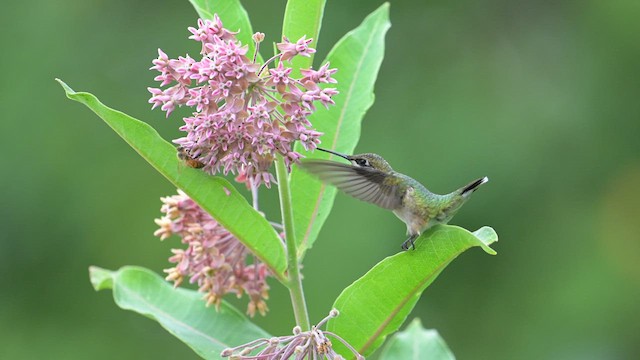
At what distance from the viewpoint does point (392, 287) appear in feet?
6.27

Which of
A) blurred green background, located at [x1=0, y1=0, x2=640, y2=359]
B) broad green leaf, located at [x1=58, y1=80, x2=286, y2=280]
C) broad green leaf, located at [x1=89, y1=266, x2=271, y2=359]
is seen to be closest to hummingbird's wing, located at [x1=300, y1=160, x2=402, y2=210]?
broad green leaf, located at [x1=58, y1=80, x2=286, y2=280]

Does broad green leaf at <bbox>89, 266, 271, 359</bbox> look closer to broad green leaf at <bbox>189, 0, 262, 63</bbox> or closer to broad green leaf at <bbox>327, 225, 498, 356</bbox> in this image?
broad green leaf at <bbox>327, 225, 498, 356</bbox>

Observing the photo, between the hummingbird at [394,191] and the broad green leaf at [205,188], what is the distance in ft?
0.64

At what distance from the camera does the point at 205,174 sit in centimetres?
184

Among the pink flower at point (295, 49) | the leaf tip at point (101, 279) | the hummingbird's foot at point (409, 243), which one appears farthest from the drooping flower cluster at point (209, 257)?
the pink flower at point (295, 49)

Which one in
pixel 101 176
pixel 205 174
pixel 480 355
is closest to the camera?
pixel 205 174

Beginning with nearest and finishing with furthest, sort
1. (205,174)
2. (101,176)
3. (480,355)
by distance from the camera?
1. (205,174)
2. (480,355)
3. (101,176)

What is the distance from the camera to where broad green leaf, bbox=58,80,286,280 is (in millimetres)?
1783

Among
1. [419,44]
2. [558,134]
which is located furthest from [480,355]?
[419,44]

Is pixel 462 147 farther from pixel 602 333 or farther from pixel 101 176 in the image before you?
pixel 101 176

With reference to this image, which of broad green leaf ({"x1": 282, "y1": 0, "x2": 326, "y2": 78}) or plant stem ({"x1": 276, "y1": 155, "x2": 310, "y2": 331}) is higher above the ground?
broad green leaf ({"x1": 282, "y1": 0, "x2": 326, "y2": 78})

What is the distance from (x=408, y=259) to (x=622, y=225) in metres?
4.78

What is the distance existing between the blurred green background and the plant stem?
335 centimetres

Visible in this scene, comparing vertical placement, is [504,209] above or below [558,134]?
below
